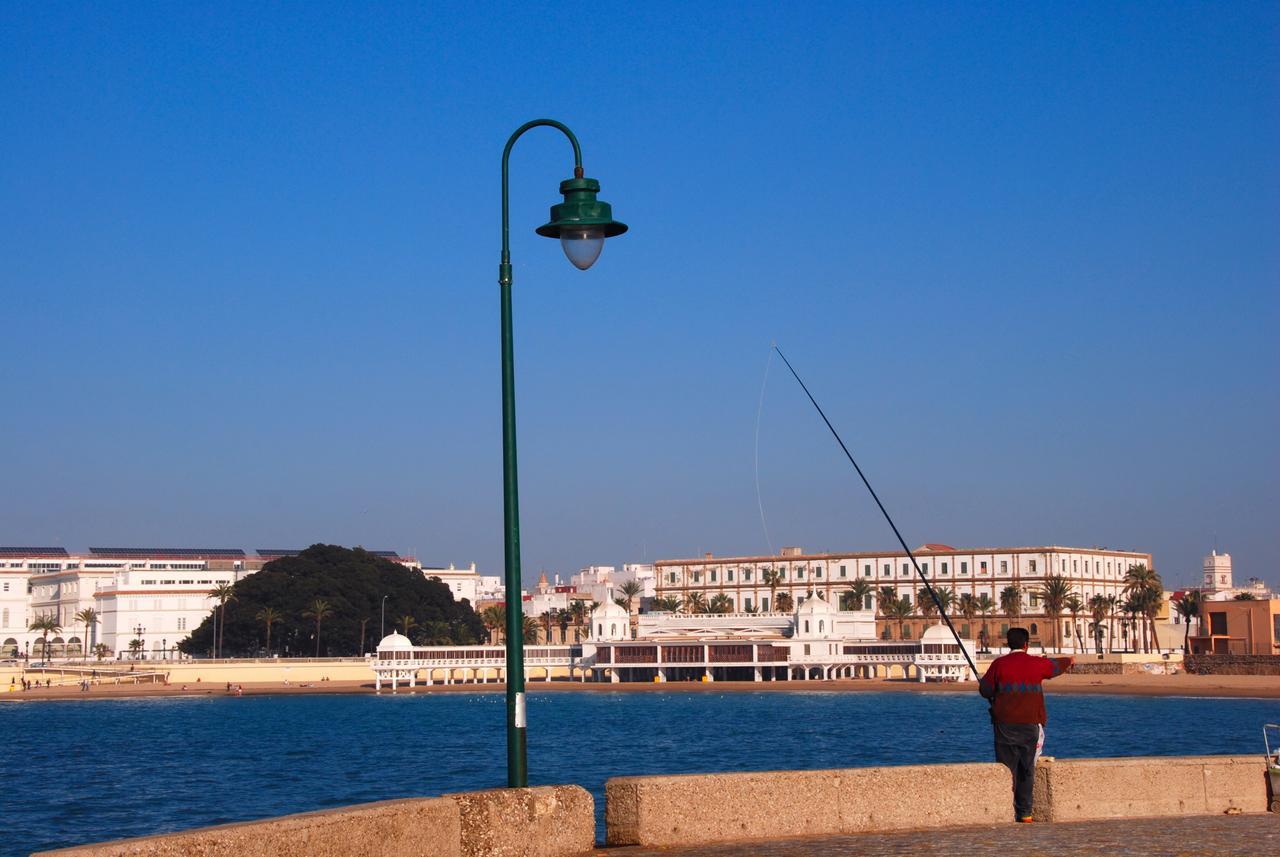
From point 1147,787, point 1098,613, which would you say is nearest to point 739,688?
point 1098,613

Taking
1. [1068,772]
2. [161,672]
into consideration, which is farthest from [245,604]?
[1068,772]

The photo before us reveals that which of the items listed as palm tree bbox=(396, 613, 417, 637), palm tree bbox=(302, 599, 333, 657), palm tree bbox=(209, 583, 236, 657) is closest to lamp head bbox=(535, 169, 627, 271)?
palm tree bbox=(302, 599, 333, 657)

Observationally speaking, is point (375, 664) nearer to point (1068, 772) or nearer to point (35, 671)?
point (35, 671)

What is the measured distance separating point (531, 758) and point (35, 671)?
111275mm

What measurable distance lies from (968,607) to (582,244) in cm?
A: 16105

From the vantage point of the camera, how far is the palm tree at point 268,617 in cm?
16538

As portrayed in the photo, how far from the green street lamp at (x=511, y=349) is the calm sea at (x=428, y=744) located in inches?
992

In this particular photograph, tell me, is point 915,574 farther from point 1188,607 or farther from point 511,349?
point 511,349

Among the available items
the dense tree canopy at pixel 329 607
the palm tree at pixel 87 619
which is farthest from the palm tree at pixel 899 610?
the palm tree at pixel 87 619

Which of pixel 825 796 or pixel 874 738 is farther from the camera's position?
pixel 874 738

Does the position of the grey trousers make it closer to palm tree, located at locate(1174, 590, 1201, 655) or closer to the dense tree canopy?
palm tree, located at locate(1174, 590, 1201, 655)

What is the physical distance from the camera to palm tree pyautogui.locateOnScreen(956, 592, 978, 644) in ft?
555

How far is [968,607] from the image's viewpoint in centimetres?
16912

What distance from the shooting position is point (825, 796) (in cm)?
1378
